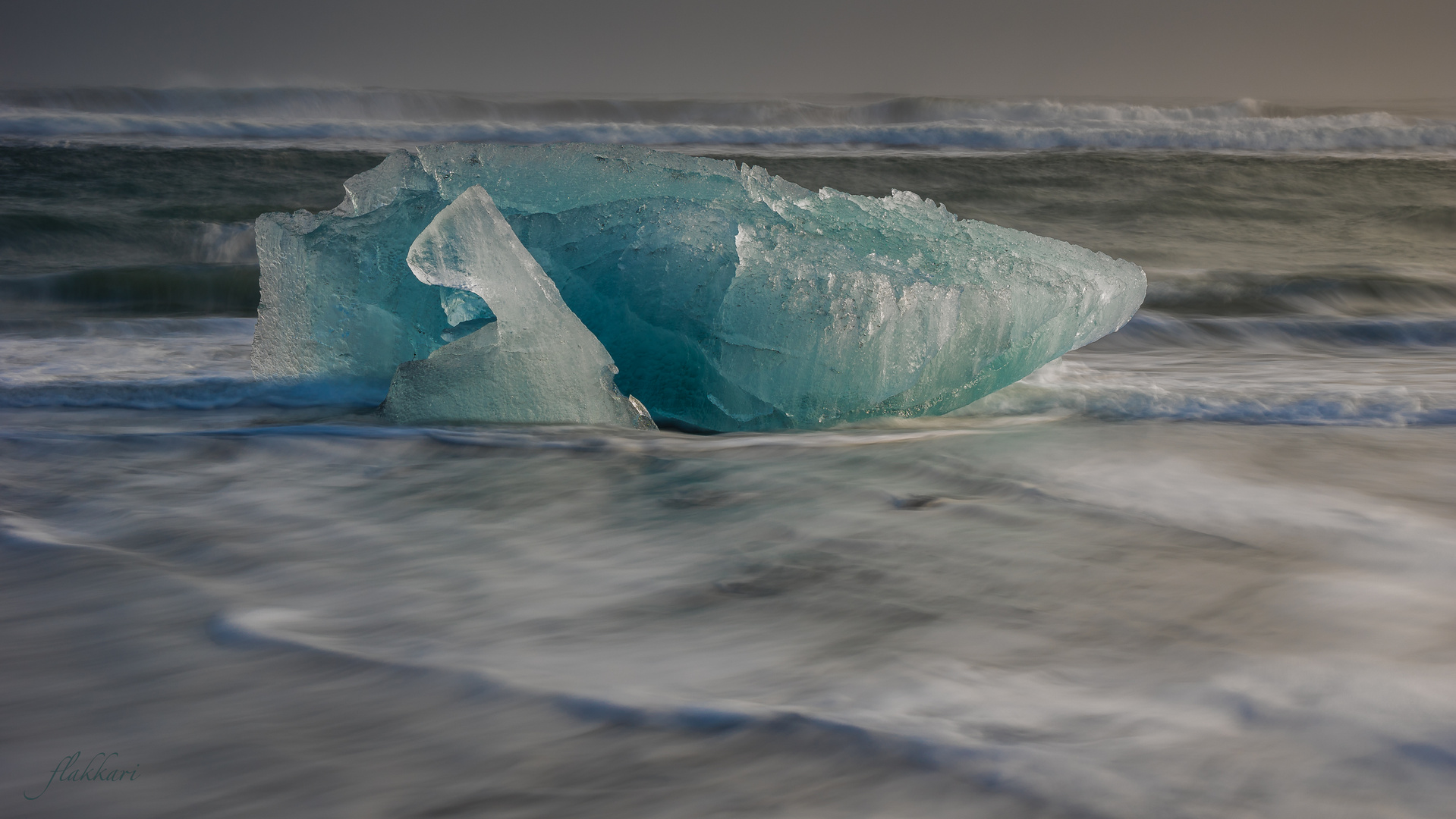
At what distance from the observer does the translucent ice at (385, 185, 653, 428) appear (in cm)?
178

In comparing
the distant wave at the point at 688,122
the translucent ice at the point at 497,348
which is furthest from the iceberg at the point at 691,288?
the distant wave at the point at 688,122

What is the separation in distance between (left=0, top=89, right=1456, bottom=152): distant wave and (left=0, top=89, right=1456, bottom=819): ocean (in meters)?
10.6

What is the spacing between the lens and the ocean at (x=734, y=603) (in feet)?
2.63

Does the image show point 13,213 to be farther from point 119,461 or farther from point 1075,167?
point 1075,167

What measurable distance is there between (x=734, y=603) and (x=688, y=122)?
14.6 meters

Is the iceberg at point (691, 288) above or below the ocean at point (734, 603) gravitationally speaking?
above

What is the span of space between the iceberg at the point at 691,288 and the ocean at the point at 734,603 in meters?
0.12

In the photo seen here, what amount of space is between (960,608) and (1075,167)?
30.6 feet
